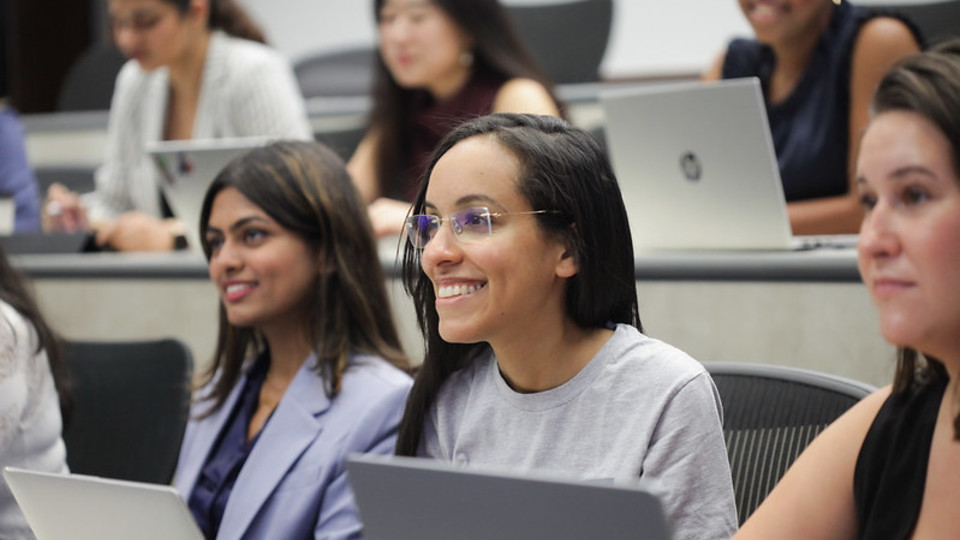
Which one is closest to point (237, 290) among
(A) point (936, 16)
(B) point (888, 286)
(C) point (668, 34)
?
(B) point (888, 286)

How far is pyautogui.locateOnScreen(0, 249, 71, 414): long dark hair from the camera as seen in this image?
1.97 meters

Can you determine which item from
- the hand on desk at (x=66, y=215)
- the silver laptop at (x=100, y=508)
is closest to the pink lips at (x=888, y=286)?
the silver laptop at (x=100, y=508)

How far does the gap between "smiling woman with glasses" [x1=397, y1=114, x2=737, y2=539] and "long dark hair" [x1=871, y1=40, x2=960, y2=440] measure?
0.39 meters

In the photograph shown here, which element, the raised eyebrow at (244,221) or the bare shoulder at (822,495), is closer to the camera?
the bare shoulder at (822,495)

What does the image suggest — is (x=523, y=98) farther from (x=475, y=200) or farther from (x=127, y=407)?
(x=475, y=200)

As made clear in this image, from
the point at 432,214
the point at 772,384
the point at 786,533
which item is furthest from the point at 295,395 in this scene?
the point at 786,533

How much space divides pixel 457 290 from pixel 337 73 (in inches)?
117

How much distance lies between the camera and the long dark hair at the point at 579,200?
1374mm

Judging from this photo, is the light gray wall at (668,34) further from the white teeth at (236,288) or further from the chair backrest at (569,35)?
the white teeth at (236,288)

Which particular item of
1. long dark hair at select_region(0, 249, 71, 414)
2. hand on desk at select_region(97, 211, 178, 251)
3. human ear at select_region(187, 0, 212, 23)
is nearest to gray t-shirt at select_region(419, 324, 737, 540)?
long dark hair at select_region(0, 249, 71, 414)

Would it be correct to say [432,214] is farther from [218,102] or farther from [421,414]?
[218,102]

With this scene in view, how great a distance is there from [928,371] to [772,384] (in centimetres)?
42

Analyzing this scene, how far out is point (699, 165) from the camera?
6.92ft

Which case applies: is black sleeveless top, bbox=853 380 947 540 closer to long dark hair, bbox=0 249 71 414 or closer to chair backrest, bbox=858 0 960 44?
long dark hair, bbox=0 249 71 414
